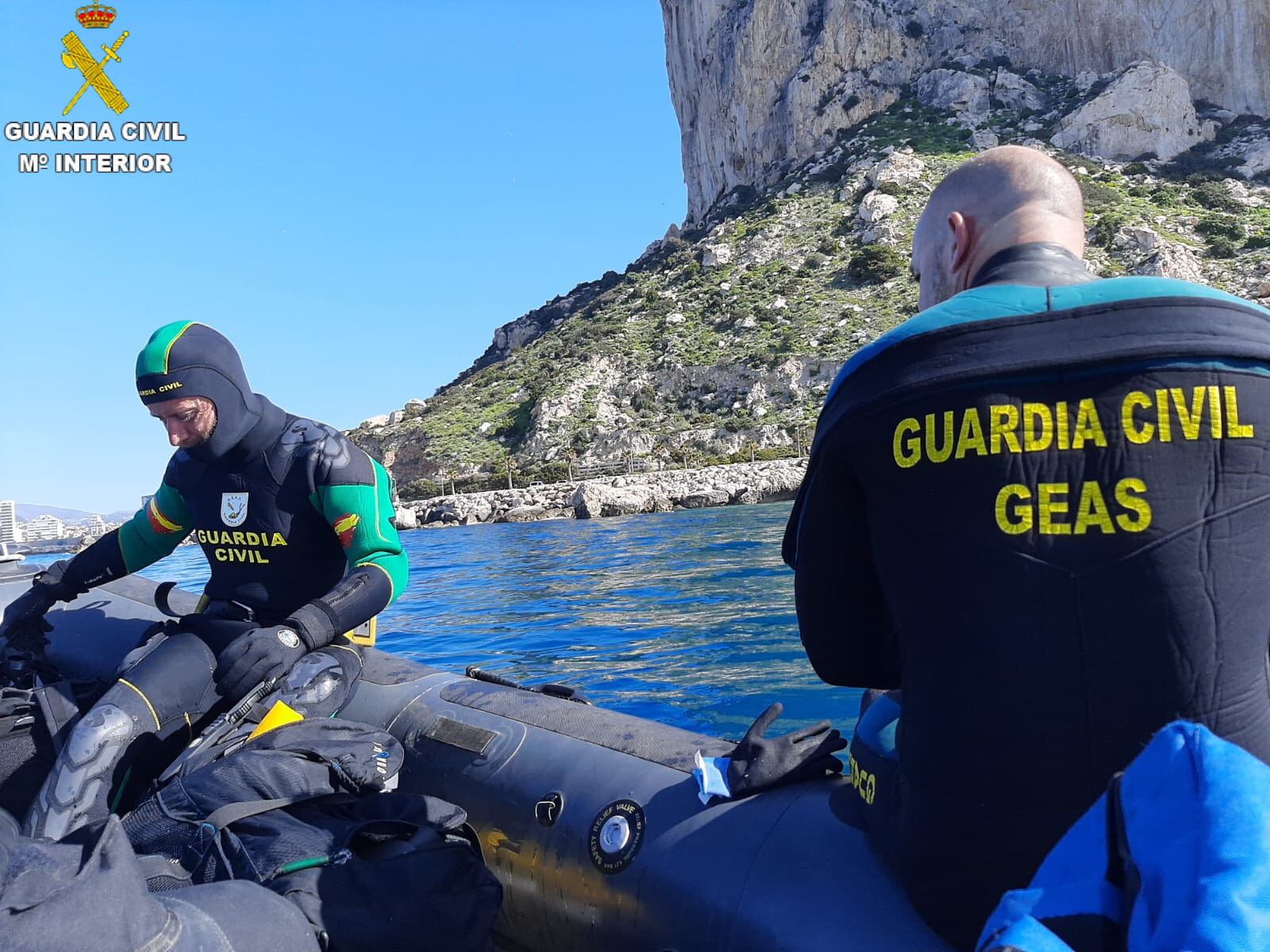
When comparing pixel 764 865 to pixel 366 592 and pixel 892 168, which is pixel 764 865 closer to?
pixel 366 592

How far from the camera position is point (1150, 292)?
1060mm

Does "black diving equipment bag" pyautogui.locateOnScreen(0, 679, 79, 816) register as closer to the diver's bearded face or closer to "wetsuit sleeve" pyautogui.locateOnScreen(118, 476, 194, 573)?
"wetsuit sleeve" pyautogui.locateOnScreen(118, 476, 194, 573)

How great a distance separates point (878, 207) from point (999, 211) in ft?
148

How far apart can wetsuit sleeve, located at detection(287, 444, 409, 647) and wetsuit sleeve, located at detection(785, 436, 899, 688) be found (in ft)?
6.16

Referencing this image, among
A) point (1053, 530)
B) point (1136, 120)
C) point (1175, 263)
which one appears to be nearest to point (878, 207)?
point (1175, 263)

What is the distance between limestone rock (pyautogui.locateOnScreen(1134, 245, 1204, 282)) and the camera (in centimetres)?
3170

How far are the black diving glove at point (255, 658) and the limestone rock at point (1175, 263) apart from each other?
3583cm

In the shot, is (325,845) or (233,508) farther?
(233,508)

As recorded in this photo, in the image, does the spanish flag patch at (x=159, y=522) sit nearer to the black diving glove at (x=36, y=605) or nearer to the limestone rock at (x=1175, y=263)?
the black diving glove at (x=36, y=605)

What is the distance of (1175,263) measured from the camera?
106 ft

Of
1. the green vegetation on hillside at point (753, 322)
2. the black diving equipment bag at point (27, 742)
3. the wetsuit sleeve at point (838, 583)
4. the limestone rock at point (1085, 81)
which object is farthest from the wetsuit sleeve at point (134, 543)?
the limestone rock at point (1085, 81)

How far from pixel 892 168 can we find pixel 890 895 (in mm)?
48164

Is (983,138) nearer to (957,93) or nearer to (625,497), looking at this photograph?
(957,93)

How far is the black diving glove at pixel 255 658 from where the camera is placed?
2527 mm
